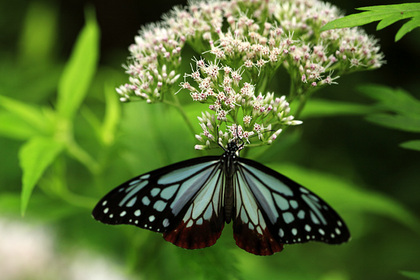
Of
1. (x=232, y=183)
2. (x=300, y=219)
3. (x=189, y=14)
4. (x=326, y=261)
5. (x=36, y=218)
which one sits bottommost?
(x=326, y=261)

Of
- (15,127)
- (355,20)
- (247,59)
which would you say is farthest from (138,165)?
(355,20)

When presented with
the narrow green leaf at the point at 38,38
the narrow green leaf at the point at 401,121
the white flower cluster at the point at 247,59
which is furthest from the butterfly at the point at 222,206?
the narrow green leaf at the point at 38,38

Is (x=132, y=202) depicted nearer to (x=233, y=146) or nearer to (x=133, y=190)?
(x=133, y=190)

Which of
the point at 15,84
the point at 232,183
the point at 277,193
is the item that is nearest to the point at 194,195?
the point at 232,183

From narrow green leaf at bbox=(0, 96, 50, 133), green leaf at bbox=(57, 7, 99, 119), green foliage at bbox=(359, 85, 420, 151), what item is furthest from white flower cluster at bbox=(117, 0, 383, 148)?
narrow green leaf at bbox=(0, 96, 50, 133)

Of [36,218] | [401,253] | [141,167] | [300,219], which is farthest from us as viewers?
[401,253]

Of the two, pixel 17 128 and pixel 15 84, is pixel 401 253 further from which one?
pixel 15 84
